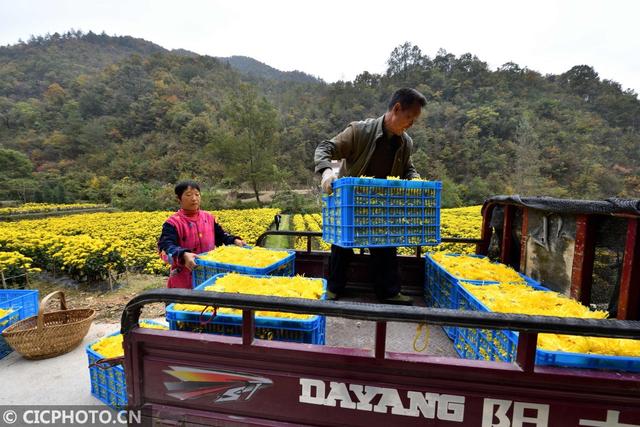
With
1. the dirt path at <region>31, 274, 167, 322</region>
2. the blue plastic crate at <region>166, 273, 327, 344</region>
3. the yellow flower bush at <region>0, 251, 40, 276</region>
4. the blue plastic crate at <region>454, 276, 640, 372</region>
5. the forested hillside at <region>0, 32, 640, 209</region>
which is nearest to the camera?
the blue plastic crate at <region>454, 276, 640, 372</region>

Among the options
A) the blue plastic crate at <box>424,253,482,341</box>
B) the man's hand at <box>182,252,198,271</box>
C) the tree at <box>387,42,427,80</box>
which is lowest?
the blue plastic crate at <box>424,253,482,341</box>

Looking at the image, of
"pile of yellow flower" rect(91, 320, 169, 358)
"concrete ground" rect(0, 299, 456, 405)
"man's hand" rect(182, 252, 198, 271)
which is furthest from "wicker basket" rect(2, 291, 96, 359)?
"man's hand" rect(182, 252, 198, 271)

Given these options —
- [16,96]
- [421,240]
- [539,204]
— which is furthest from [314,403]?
[16,96]

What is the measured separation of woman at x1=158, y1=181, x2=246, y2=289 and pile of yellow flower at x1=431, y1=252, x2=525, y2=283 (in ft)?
7.28

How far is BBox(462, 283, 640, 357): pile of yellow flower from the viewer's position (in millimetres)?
1318

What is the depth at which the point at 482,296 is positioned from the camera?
2070 mm

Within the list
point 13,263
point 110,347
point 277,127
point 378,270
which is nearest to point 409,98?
point 378,270

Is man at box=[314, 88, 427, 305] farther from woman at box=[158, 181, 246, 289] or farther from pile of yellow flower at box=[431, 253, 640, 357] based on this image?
woman at box=[158, 181, 246, 289]

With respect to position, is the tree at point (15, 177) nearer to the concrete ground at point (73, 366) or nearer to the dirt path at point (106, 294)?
the dirt path at point (106, 294)

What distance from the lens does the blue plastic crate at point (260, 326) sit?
5.40 ft

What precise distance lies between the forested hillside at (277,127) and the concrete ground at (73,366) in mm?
24404

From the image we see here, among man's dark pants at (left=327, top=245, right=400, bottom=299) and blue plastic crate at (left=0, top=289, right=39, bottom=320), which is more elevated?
man's dark pants at (left=327, top=245, right=400, bottom=299)

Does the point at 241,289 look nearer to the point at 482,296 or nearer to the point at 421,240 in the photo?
the point at 421,240

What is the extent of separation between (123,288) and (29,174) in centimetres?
4191
